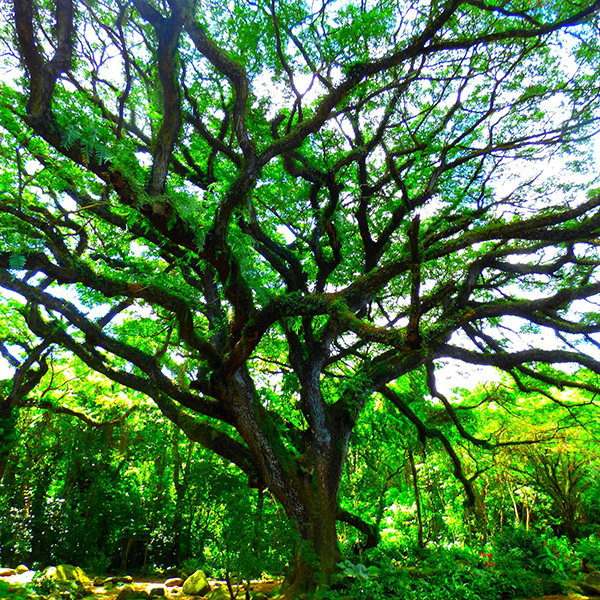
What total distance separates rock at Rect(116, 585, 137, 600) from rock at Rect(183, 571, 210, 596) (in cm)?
89

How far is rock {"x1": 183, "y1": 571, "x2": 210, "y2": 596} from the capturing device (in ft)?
20.8

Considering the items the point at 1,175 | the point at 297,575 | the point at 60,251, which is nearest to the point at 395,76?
the point at 60,251

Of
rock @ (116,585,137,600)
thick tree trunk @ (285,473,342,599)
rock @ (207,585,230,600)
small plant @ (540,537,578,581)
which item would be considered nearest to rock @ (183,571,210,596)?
rock @ (207,585,230,600)

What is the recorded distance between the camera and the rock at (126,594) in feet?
18.9

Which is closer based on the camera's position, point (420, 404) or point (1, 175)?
point (1, 175)

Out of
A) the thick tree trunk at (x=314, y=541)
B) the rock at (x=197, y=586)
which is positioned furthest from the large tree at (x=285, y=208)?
the rock at (x=197, y=586)

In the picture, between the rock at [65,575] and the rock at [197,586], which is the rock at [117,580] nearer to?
the rock at [65,575]

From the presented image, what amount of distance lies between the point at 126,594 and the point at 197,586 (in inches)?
46.4

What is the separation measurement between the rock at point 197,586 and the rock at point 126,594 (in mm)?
886

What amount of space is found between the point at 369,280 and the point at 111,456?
372 inches

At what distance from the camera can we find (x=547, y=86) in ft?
21.1

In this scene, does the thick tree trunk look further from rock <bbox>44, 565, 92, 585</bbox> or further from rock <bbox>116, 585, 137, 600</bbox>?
rock <bbox>44, 565, 92, 585</bbox>

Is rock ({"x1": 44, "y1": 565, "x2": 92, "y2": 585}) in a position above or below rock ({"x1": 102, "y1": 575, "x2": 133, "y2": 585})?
above

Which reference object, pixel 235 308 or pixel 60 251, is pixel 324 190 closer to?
pixel 235 308
